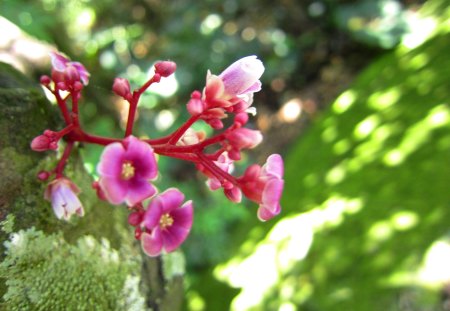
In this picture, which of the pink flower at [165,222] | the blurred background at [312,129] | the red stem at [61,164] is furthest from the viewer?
the blurred background at [312,129]

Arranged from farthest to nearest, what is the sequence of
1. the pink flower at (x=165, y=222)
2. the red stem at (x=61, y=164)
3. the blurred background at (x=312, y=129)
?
the blurred background at (x=312, y=129), the red stem at (x=61, y=164), the pink flower at (x=165, y=222)

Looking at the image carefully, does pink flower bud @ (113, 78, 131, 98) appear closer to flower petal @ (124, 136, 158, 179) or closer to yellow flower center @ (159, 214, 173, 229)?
flower petal @ (124, 136, 158, 179)

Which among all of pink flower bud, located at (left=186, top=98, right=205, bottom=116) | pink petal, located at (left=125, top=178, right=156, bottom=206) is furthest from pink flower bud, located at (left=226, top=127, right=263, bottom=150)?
pink petal, located at (left=125, top=178, right=156, bottom=206)

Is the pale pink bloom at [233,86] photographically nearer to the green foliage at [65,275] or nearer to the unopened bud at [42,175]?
the unopened bud at [42,175]

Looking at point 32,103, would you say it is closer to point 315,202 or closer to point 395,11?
point 315,202

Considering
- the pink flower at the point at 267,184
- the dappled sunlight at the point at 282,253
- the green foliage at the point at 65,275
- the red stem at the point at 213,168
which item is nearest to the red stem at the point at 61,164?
the green foliage at the point at 65,275

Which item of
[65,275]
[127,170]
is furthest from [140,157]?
[65,275]
